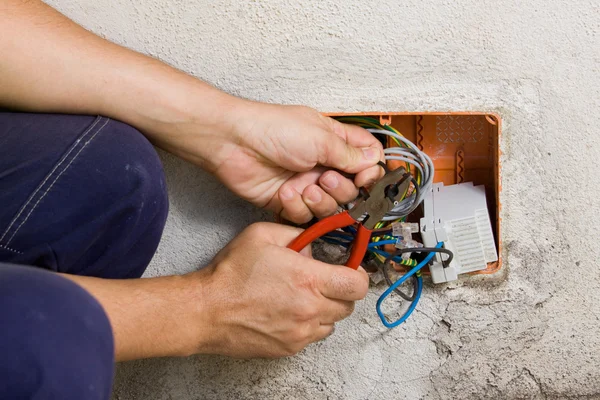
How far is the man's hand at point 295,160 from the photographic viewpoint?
0.87 meters

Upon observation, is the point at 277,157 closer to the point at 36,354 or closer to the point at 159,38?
the point at 159,38

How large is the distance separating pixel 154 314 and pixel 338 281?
278 millimetres

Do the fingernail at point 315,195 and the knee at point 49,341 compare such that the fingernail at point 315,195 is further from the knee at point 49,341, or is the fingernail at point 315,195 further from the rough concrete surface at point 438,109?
the knee at point 49,341

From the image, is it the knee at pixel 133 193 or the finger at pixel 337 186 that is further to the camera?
the finger at pixel 337 186

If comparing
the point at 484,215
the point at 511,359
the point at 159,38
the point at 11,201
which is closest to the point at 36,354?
the point at 11,201

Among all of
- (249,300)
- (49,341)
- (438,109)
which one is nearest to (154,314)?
(249,300)

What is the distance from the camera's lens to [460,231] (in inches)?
37.4

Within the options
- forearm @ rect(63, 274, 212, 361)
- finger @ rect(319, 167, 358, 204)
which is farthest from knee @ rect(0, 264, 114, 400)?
finger @ rect(319, 167, 358, 204)

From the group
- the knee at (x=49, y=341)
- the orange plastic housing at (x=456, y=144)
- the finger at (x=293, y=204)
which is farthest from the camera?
the orange plastic housing at (x=456, y=144)

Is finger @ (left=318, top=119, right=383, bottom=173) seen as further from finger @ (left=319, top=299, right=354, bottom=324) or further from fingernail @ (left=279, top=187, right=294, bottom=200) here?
finger @ (left=319, top=299, right=354, bottom=324)

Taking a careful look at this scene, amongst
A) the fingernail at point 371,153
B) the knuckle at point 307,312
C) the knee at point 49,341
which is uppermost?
the knee at point 49,341

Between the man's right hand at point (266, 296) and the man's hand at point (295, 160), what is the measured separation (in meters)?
0.11

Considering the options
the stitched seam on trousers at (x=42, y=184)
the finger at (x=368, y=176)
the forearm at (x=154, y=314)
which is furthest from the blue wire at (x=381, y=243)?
the stitched seam on trousers at (x=42, y=184)

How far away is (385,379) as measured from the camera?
1.04 m
